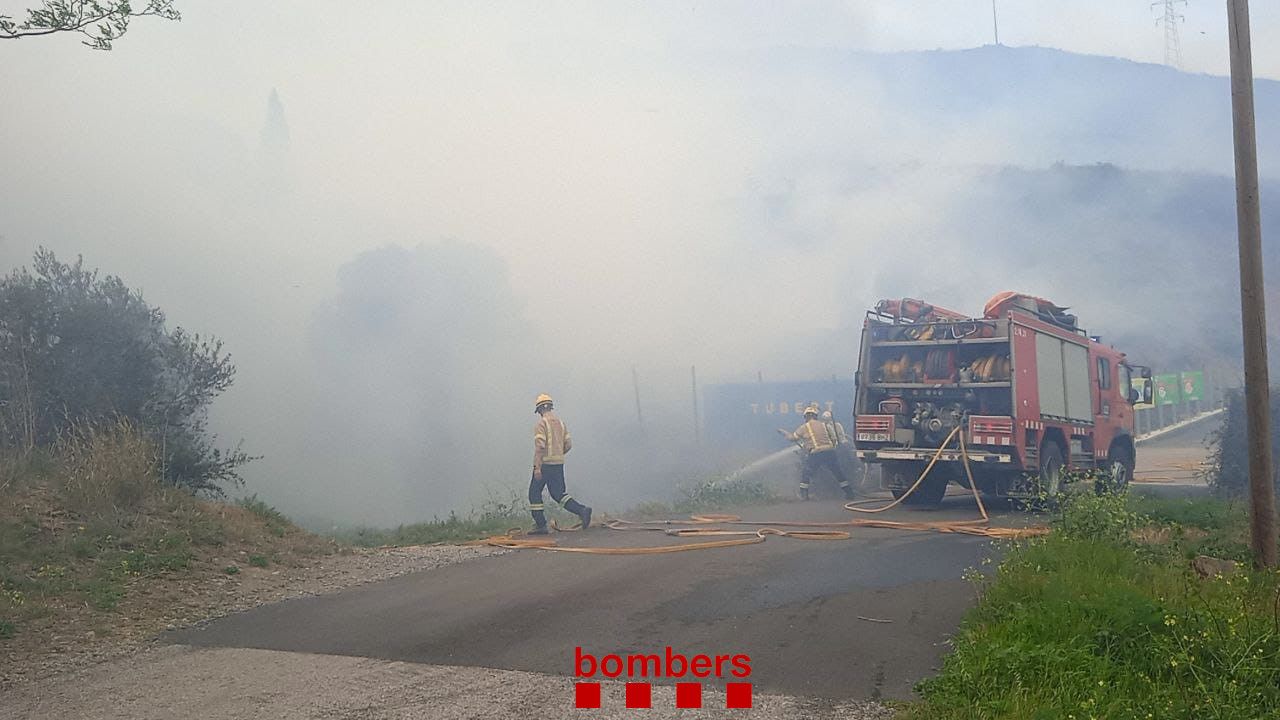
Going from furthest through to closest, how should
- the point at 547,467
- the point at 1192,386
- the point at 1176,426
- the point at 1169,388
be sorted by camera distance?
the point at 1192,386, the point at 1176,426, the point at 1169,388, the point at 547,467

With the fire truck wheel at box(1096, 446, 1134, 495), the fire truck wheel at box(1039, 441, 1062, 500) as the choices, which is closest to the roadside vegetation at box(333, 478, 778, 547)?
the fire truck wheel at box(1039, 441, 1062, 500)

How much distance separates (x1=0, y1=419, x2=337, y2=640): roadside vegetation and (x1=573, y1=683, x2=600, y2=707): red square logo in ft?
12.4

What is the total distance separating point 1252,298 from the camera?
700 centimetres

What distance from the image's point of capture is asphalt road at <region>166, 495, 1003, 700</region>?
→ 5.59m

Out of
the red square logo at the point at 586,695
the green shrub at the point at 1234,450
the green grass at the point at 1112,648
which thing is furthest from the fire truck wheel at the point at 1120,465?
the red square logo at the point at 586,695

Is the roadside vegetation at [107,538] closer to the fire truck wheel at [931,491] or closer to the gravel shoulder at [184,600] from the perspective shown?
the gravel shoulder at [184,600]

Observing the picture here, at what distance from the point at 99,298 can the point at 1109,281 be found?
44.7 meters

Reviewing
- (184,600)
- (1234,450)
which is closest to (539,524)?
(184,600)

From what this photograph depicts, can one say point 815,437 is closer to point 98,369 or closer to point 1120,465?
point 1120,465

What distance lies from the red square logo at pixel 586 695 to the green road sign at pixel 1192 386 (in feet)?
109

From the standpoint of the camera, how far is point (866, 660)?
215 inches

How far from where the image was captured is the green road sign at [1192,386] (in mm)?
33031

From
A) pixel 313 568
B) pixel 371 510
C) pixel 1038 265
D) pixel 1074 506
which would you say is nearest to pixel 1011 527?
pixel 1074 506

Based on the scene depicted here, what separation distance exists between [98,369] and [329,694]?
10148 mm
